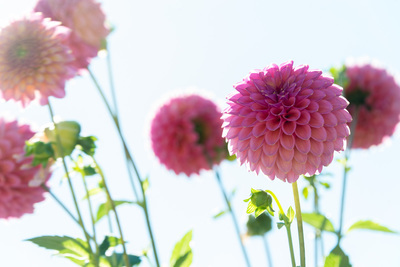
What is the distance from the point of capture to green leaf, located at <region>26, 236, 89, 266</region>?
1220 millimetres

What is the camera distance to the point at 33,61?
1.35 m

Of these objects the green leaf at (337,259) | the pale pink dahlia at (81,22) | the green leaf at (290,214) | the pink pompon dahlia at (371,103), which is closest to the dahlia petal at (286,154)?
the green leaf at (290,214)

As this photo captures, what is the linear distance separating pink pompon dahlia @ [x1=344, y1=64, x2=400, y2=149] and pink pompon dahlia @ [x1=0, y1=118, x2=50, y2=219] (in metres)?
1.46

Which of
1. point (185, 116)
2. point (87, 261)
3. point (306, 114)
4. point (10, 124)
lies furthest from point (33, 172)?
point (306, 114)

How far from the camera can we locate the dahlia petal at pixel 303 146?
0.90 meters

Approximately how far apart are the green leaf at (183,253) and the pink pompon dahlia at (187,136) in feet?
2.46

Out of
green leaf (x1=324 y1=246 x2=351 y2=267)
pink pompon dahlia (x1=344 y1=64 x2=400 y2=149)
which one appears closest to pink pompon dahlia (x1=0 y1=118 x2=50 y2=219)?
green leaf (x1=324 y1=246 x2=351 y2=267)

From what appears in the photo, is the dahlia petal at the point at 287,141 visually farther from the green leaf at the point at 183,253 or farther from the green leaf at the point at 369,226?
the green leaf at the point at 369,226

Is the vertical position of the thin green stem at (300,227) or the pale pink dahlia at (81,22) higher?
the pale pink dahlia at (81,22)

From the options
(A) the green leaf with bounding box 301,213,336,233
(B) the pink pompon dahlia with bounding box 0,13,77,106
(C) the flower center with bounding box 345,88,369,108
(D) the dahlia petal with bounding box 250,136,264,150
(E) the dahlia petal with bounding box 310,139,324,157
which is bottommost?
(A) the green leaf with bounding box 301,213,336,233

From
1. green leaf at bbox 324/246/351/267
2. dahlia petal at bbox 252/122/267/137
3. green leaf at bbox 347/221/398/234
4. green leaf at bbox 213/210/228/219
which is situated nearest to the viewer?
dahlia petal at bbox 252/122/267/137

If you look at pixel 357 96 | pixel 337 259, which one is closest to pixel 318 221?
pixel 337 259

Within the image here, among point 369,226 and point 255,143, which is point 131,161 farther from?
point 369,226

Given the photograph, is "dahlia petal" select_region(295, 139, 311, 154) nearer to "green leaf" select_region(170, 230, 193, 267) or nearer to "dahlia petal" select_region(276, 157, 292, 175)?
"dahlia petal" select_region(276, 157, 292, 175)
